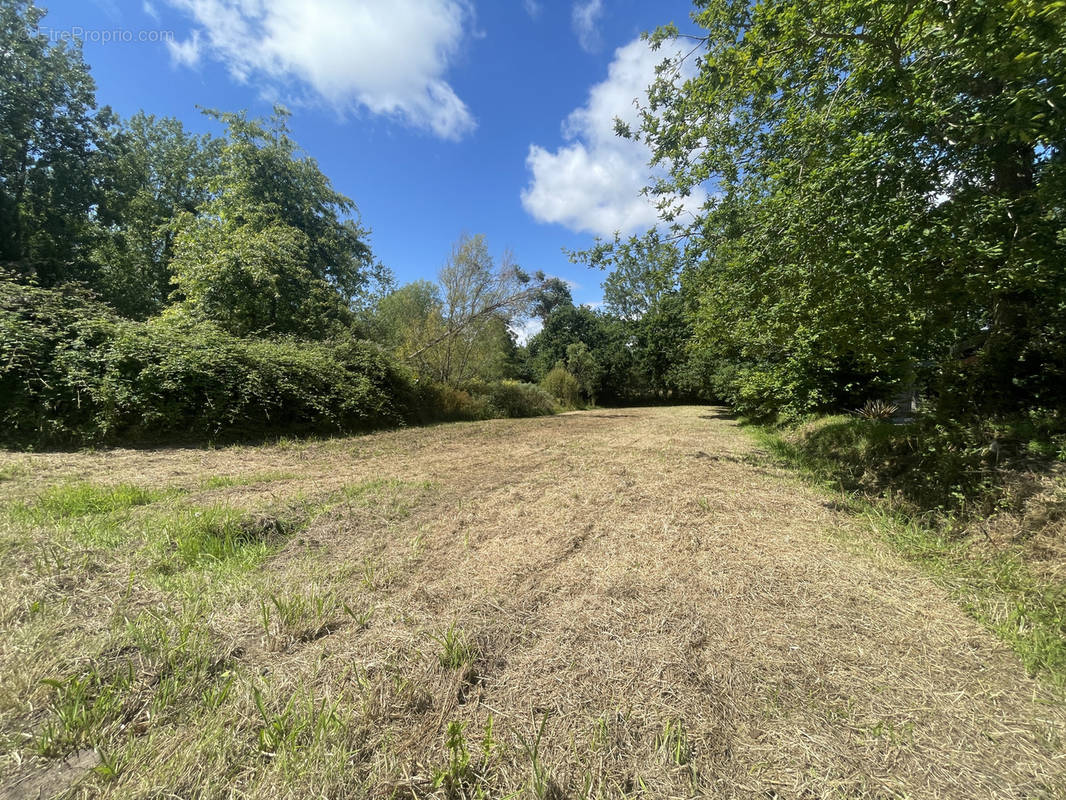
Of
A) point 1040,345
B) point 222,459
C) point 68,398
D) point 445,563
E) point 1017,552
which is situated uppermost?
point 68,398

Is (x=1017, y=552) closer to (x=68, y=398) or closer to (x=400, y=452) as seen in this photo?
(x=400, y=452)

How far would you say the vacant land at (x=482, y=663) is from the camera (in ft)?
4.20

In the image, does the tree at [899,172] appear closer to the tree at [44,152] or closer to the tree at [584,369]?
the tree at [44,152]

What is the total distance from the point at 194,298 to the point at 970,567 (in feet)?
49.6

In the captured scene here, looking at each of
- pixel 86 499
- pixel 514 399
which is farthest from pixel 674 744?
pixel 514 399

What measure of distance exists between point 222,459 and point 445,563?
5.01m

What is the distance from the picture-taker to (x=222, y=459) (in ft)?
18.3

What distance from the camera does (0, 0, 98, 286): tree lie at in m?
11.5

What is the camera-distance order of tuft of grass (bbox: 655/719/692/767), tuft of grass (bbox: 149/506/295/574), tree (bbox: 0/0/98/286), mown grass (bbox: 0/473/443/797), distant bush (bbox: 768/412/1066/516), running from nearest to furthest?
mown grass (bbox: 0/473/443/797) → tuft of grass (bbox: 655/719/692/767) → tuft of grass (bbox: 149/506/295/574) → distant bush (bbox: 768/412/1066/516) → tree (bbox: 0/0/98/286)

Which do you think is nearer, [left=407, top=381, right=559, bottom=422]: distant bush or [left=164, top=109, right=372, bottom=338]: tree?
[left=164, top=109, right=372, bottom=338]: tree

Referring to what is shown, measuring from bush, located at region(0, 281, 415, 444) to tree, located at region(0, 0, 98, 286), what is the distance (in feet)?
27.0

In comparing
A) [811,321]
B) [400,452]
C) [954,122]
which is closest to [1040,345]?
[811,321]

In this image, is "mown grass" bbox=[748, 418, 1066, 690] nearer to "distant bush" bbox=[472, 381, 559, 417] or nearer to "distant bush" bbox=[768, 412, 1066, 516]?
"distant bush" bbox=[768, 412, 1066, 516]

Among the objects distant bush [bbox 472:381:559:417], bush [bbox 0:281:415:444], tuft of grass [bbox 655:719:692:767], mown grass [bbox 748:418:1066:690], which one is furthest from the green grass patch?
distant bush [bbox 472:381:559:417]
